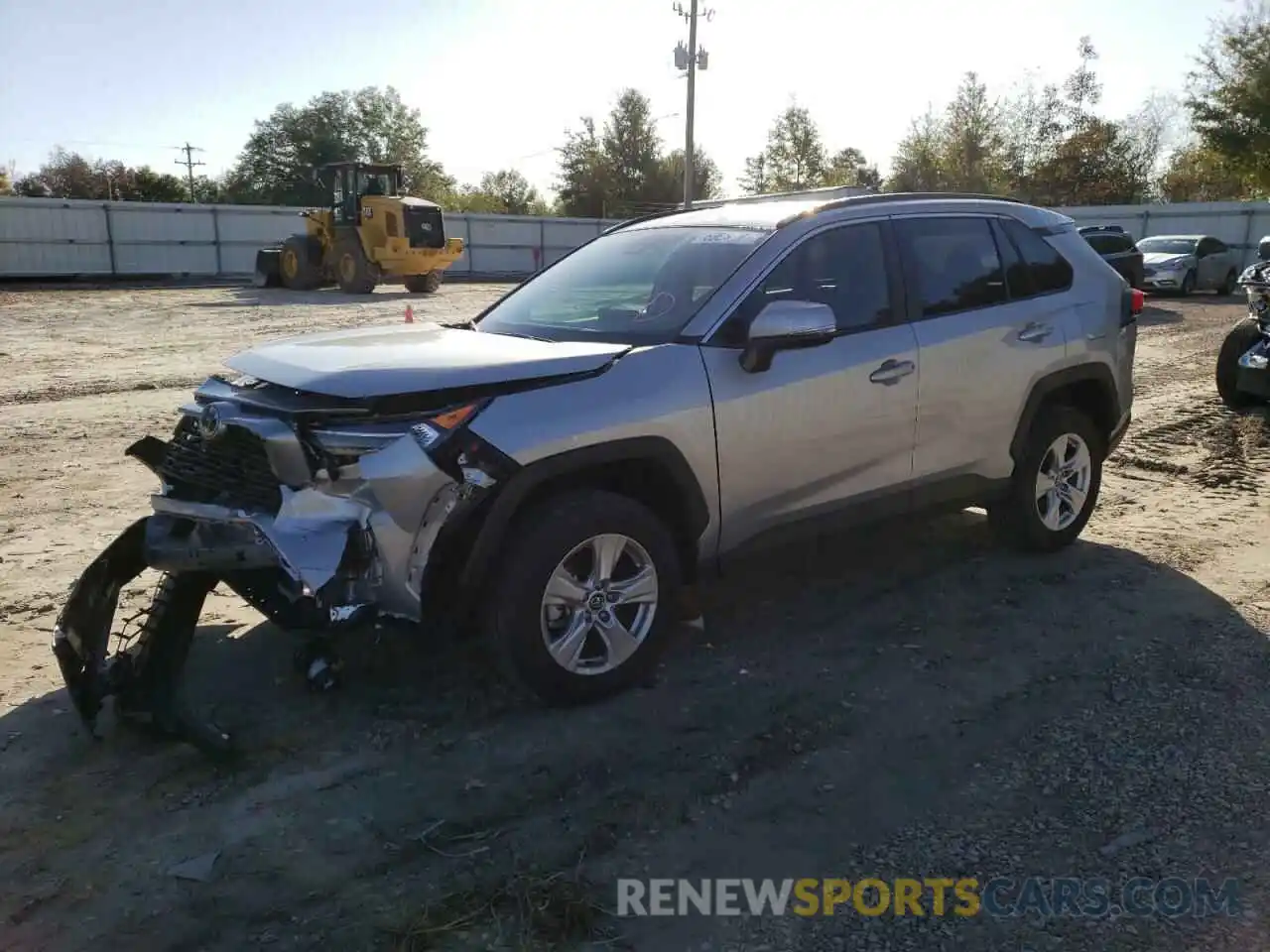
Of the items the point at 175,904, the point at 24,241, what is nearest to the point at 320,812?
the point at 175,904

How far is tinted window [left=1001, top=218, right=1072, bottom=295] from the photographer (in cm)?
542

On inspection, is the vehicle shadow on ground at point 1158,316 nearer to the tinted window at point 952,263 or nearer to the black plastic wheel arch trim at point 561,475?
the tinted window at point 952,263

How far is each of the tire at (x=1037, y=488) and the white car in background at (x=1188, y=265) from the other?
21692 millimetres

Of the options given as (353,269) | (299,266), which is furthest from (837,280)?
(299,266)

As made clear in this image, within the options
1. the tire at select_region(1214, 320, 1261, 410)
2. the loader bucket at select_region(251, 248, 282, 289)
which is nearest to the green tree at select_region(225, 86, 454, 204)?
the loader bucket at select_region(251, 248, 282, 289)

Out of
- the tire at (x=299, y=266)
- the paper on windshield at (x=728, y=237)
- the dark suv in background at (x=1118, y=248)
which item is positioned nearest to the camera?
the paper on windshield at (x=728, y=237)

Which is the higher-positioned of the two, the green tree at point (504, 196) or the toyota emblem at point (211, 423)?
the green tree at point (504, 196)

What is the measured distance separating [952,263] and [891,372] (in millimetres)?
849

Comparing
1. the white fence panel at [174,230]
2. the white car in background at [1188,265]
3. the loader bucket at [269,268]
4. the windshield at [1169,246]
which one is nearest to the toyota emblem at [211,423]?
the white car in background at [1188,265]

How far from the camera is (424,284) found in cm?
2638

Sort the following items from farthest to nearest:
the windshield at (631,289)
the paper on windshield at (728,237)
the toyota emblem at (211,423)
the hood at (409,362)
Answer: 1. the paper on windshield at (728,237)
2. the windshield at (631,289)
3. the toyota emblem at (211,423)
4. the hood at (409,362)

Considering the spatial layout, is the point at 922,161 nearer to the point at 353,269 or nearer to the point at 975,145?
the point at 975,145

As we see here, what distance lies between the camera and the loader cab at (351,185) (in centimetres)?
2548

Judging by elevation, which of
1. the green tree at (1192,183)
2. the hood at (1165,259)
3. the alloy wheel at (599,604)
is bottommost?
the alloy wheel at (599,604)
